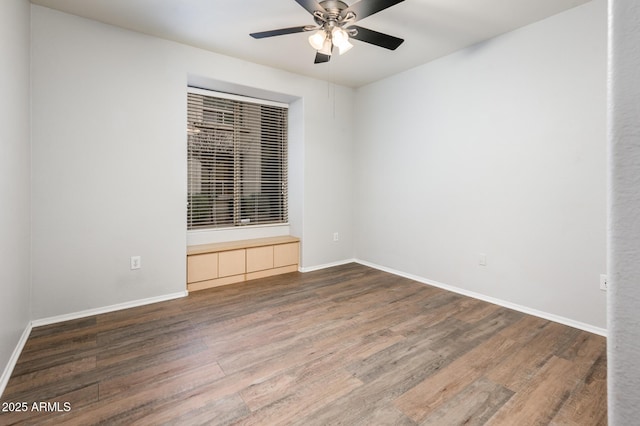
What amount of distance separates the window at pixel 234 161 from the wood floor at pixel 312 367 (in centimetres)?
138

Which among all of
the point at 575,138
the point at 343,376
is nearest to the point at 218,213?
the point at 343,376

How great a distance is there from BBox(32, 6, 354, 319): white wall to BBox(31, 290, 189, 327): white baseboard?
45 mm

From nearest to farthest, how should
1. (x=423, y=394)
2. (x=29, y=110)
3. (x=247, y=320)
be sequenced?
(x=423, y=394) < (x=29, y=110) < (x=247, y=320)

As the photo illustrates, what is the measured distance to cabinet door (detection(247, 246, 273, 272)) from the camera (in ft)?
13.3

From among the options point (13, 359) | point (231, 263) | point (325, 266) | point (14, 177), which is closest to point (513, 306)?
point (325, 266)

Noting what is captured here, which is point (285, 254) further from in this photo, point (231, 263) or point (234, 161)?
point (234, 161)

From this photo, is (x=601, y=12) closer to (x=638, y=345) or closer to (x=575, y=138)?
(x=575, y=138)

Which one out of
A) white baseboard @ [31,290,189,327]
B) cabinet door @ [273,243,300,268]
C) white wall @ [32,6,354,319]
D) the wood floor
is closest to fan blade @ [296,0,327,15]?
white wall @ [32,6,354,319]

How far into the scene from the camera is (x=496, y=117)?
3236 millimetres

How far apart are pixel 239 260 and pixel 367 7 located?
9.80ft

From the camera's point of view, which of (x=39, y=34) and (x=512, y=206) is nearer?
(x=39, y=34)

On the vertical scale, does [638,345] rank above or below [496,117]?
below

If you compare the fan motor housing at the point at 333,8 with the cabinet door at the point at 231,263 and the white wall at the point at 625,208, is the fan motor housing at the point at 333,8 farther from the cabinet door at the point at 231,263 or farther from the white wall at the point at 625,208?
the cabinet door at the point at 231,263

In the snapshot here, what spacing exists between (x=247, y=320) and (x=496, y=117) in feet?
10.4
